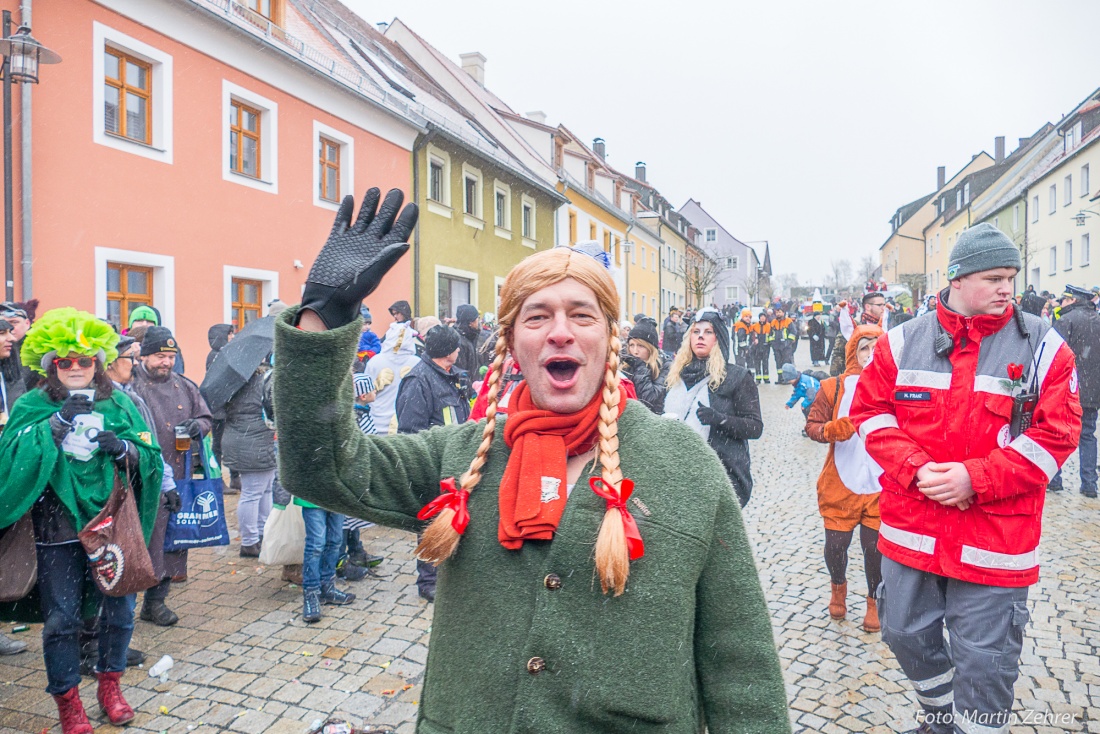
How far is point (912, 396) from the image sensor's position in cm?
309

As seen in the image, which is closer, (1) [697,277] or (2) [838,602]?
(2) [838,602]

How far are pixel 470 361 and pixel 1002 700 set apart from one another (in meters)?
6.81

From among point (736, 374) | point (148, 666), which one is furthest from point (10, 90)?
point (736, 374)

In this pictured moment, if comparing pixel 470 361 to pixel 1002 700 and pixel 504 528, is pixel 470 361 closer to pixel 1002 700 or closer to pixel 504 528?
pixel 1002 700

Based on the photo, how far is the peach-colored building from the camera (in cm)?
996

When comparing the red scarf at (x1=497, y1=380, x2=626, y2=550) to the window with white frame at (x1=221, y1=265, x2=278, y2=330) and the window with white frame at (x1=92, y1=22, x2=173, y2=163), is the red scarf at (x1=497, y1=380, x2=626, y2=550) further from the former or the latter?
Result: the window with white frame at (x1=221, y1=265, x2=278, y2=330)

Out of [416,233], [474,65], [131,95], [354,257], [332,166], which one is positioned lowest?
[354,257]

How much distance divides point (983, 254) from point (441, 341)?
3.69 m

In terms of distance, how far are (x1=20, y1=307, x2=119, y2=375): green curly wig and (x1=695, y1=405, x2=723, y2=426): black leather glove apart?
3267 millimetres

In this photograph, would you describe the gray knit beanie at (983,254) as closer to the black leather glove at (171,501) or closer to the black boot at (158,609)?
the black leather glove at (171,501)

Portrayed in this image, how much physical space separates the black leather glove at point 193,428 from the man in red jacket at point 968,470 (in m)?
4.29

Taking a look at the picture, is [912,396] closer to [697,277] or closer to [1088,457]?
[1088,457]

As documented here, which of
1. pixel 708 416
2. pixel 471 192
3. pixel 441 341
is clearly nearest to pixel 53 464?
pixel 441 341

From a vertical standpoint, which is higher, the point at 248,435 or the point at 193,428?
the point at 193,428
